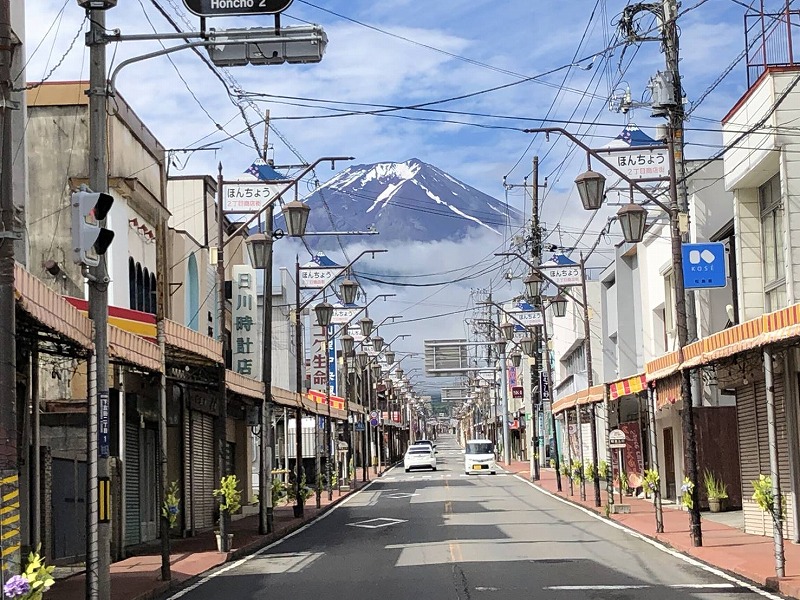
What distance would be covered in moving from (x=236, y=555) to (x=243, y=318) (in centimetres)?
2315

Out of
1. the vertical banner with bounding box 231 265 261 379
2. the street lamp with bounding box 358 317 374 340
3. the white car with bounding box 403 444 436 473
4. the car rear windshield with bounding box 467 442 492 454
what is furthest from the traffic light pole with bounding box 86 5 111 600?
the white car with bounding box 403 444 436 473

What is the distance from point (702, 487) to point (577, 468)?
9.89 m

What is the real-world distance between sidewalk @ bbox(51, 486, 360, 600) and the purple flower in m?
7.14

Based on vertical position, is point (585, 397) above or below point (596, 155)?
below

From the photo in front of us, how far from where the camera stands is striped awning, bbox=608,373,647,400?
32438 millimetres

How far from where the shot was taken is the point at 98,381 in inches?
642

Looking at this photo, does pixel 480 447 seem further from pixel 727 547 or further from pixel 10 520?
pixel 10 520

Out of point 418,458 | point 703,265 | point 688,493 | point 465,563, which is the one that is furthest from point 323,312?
point 418,458

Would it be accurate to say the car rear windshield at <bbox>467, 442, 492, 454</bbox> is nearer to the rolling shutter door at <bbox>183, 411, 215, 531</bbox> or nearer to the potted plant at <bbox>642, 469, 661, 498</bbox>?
the rolling shutter door at <bbox>183, 411, 215, 531</bbox>

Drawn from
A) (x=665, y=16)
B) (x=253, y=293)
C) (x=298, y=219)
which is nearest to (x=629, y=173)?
(x=665, y=16)

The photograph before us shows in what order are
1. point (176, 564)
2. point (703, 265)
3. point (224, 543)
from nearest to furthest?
point (176, 564) → point (224, 543) → point (703, 265)

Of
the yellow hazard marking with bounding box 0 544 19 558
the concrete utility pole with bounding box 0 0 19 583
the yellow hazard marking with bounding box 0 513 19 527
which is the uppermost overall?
the concrete utility pole with bounding box 0 0 19 583

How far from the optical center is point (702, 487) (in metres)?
33.7

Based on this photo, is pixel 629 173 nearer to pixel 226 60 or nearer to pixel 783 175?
pixel 783 175
